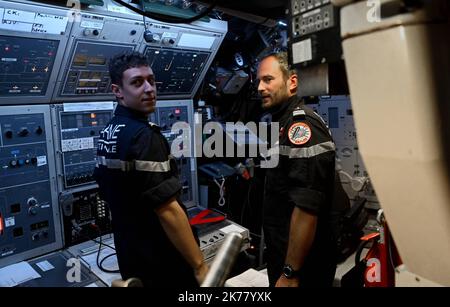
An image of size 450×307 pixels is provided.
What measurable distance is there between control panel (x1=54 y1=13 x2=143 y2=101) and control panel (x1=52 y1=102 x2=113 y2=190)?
3.7 inches

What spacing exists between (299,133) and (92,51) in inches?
70.2

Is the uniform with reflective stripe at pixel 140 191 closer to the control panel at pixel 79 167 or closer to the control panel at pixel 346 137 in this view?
the control panel at pixel 79 167

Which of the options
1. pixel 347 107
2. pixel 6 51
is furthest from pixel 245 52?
pixel 6 51

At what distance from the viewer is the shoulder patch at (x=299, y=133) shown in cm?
179

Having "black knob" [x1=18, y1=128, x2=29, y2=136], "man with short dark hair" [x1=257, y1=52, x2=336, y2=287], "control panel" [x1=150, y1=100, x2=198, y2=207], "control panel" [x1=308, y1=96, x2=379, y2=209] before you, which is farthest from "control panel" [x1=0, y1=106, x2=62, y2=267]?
"control panel" [x1=308, y1=96, x2=379, y2=209]

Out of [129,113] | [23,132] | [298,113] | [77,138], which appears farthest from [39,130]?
[298,113]

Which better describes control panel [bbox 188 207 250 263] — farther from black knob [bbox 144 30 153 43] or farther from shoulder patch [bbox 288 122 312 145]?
black knob [bbox 144 30 153 43]

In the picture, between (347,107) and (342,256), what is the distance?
1611mm

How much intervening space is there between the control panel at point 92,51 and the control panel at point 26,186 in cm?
27

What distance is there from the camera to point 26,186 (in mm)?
2480

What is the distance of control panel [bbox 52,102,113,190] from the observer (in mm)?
2652

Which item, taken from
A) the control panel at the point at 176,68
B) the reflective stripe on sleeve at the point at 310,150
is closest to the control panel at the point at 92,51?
the control panel at the point at 176,68

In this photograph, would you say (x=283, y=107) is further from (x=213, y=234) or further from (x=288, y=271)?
(x=213, y=234)
